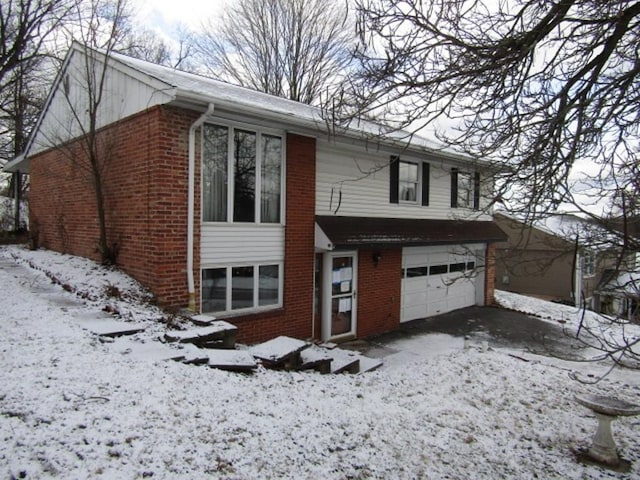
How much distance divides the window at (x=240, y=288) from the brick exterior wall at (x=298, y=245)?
0.26 m

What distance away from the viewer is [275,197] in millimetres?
9102

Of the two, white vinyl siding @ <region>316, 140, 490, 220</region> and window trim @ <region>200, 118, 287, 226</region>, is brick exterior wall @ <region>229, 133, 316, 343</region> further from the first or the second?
white vinyl siding @ <region>316, 140, 490, 220</region>

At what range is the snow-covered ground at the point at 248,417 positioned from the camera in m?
3.25

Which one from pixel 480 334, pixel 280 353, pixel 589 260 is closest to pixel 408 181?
pixel 480 334

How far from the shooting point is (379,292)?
457 inches

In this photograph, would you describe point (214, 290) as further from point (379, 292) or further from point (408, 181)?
point (408, 181)

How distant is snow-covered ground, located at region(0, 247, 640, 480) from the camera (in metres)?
3.25

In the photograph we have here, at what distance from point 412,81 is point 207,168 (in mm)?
4586

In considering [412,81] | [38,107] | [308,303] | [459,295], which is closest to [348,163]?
[308,303]

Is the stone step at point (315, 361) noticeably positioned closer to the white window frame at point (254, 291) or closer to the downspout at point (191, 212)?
the white window frame at point (254, 291)

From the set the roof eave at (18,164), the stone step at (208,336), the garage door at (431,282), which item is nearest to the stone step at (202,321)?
the stone step at (208,336)

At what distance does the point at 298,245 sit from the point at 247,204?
4.95ft

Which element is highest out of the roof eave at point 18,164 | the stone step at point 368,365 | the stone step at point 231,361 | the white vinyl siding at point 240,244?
the roof eave at point 18,164

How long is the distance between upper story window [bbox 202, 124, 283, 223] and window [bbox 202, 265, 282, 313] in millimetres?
980
